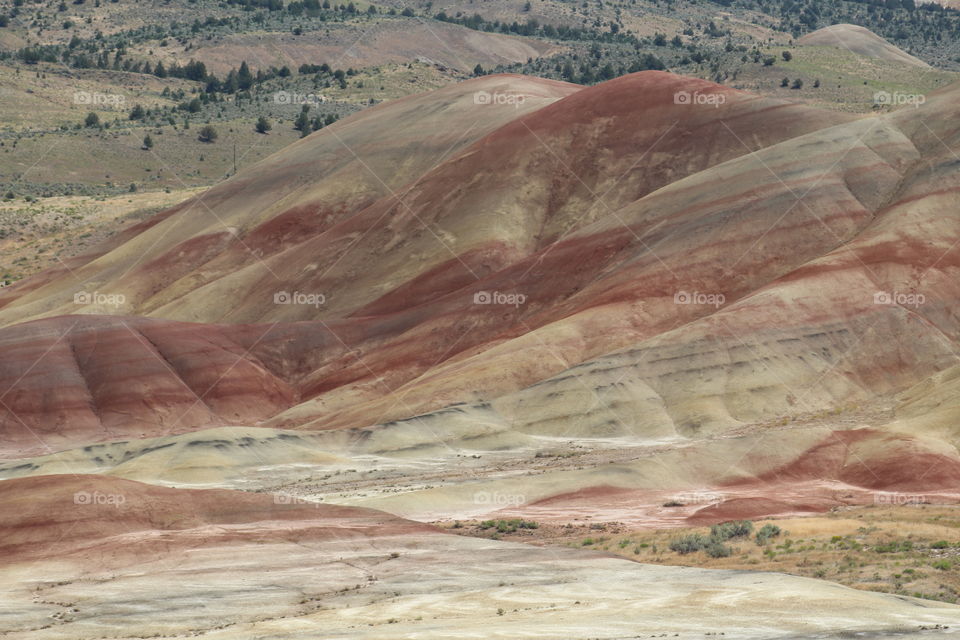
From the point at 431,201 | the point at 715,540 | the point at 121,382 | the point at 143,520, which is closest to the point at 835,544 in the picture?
the point at 715,540

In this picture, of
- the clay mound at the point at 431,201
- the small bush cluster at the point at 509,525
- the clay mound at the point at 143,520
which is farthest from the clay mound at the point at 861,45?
the clay mound at the point at 143,520

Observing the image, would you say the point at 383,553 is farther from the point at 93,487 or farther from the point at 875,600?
the point at 875,600

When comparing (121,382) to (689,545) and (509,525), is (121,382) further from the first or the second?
(689,545)

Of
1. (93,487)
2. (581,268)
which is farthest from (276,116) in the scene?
(93,487)

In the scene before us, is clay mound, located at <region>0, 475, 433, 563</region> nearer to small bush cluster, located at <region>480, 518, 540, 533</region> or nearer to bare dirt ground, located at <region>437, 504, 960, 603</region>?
small bush cluster, located at <region>480, 518, 540, 533</region>

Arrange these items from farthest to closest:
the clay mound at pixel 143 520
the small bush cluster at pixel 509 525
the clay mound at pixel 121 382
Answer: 1. the clay mound at pixel 121 382
2. the small bush cluster at pixel 509 525
3. the clay mound at pixel 143 520

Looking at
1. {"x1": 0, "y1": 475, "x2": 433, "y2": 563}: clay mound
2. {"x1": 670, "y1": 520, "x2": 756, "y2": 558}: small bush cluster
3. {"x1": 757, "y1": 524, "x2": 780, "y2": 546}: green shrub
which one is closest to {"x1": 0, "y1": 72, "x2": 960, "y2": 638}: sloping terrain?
{"x1": 0, "y1": 475, "x2": 433, "y2": 563}: clay mound

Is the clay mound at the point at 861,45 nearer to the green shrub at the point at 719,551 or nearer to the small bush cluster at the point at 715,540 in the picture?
the small bush cluster at the point at 715,540

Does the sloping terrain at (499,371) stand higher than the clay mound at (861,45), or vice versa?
the clay mound at (861,45)

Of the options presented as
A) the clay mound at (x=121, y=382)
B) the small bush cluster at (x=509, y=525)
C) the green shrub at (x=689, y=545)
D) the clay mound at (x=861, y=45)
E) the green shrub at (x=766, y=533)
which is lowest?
the clay mound at (x=121, y=382)
